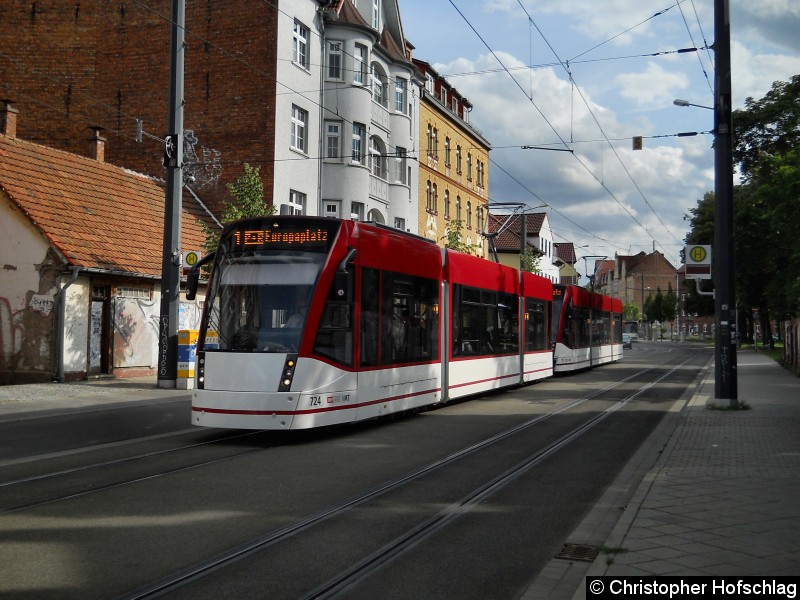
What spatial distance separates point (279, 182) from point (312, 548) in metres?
25.5

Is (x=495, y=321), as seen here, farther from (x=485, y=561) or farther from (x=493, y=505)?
(x=485, y=561)

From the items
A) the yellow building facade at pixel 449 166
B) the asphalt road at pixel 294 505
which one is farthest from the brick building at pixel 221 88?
the asphalt road at pixel 294 505

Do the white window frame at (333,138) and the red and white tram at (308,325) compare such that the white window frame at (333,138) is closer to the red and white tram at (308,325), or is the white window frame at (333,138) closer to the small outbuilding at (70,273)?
the small outbuilding at (70,273)

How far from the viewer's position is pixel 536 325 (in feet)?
78.1

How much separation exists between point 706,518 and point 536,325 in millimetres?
17181

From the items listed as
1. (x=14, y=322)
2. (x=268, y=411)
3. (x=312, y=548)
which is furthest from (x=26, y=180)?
(x=312, y=548)

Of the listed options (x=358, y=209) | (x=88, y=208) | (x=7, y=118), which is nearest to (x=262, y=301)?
(x=88, y=208)

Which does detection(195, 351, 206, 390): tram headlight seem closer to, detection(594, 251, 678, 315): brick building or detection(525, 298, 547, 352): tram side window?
detection(525, 298, 547, 352): tram side window

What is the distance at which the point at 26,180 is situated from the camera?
23219 millimetres

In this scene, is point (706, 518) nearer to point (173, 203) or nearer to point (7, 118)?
point (173, 203)

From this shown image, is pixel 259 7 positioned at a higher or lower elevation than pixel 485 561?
higher

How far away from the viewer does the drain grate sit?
5930 mm

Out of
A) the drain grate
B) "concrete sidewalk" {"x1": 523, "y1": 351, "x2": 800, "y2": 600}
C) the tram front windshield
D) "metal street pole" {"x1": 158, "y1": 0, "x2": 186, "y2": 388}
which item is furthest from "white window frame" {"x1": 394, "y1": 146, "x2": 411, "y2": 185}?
the drain grate

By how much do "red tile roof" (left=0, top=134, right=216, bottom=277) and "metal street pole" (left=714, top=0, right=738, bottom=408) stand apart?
15.3 metres
